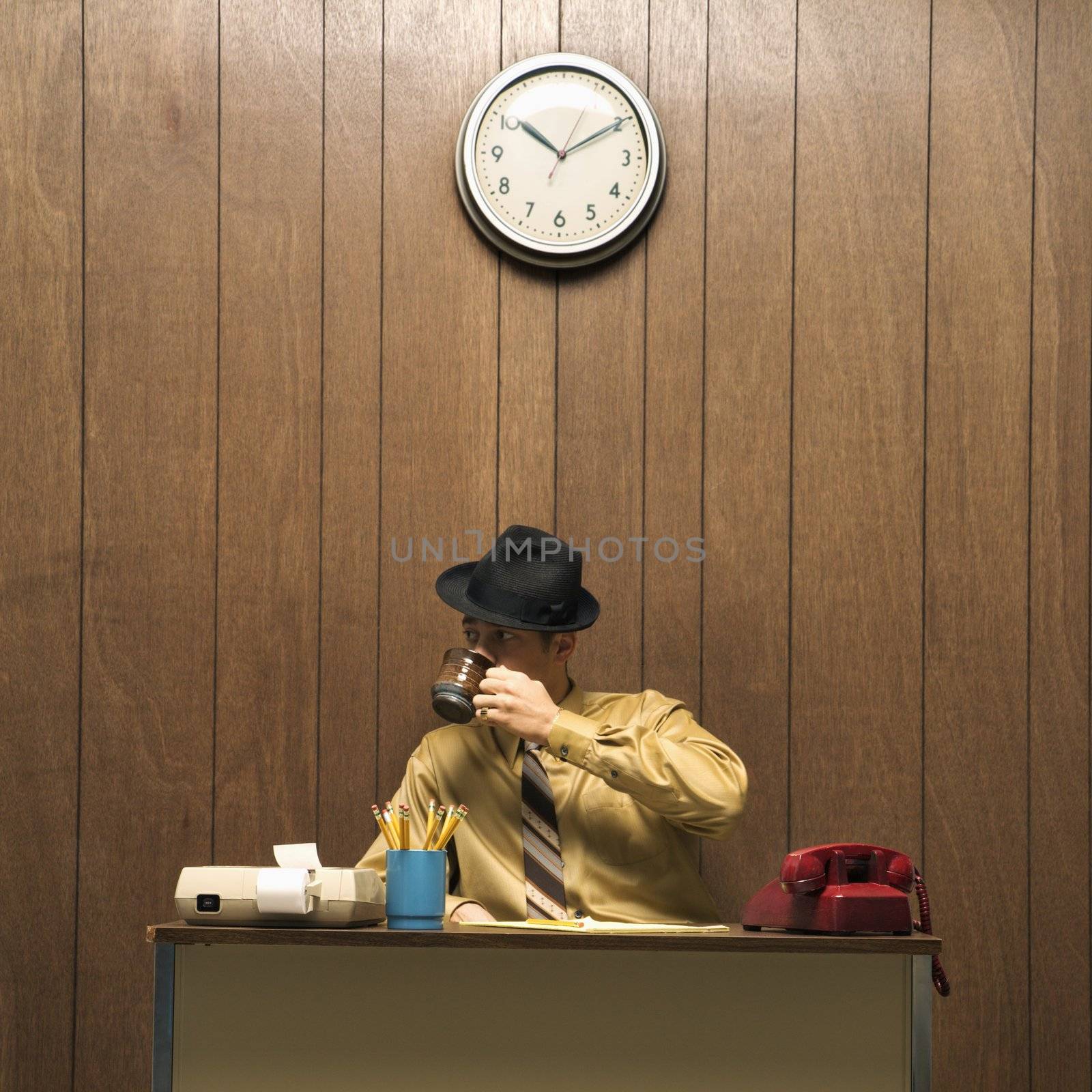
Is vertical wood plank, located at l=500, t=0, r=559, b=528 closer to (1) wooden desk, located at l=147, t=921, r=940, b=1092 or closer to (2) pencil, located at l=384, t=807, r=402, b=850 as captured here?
(2) pencil, located at l=384, t=807, r=402, b=850

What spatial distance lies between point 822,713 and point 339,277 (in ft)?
4.21

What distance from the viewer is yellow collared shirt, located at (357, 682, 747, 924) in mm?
2139

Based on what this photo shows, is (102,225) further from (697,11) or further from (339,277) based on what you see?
(697,11)

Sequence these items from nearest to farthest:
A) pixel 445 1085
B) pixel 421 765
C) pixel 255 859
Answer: pixel 445 1085
pixel 421 765
pixel 255 859

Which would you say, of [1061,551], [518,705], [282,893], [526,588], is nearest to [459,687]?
[518,705]

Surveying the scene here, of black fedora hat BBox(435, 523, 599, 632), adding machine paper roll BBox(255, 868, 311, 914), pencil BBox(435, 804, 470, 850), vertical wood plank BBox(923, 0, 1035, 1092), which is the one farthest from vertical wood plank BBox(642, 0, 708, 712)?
adding machine paper roll BBox(255, 868, 311, 914)

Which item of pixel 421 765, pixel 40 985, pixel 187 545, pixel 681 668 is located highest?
pixel 187 545

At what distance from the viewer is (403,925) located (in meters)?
1.64

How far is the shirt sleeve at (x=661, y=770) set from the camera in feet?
6.31

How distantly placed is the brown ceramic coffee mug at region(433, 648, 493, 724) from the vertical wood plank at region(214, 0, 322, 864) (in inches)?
19.5

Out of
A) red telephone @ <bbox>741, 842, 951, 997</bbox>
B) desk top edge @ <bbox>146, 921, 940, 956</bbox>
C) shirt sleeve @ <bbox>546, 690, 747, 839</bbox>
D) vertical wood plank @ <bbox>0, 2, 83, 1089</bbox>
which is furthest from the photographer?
vertical wood plank @ <bbox>0, 2, 83, 1089</bbox>

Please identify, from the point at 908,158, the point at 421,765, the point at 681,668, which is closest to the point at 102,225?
the point at 421,765

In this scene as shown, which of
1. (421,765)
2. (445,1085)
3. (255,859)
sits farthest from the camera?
(255,859)

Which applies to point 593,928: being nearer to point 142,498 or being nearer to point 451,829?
point 451,829
